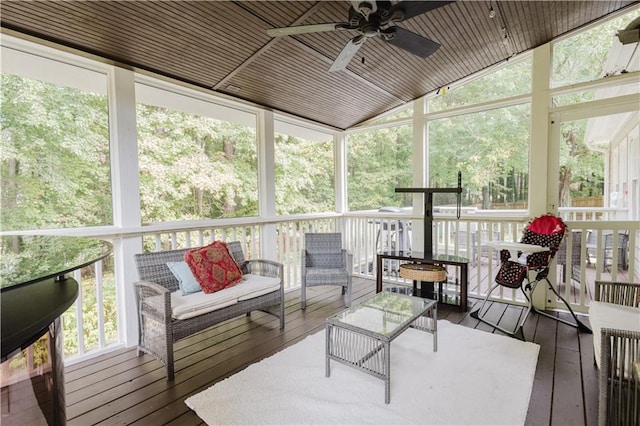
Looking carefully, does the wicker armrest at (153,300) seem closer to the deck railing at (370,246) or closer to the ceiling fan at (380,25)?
the deck railing at (370,246)

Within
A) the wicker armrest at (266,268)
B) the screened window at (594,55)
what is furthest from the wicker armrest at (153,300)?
the screened window at (594,55)

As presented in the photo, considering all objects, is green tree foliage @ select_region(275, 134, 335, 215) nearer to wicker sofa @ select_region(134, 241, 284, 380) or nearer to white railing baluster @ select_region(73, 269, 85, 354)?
wicker sofa @ select_region(134, 241, 284, 380)

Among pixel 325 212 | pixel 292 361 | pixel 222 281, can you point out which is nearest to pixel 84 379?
pixel 222 281

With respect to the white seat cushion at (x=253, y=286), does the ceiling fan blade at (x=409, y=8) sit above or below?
above

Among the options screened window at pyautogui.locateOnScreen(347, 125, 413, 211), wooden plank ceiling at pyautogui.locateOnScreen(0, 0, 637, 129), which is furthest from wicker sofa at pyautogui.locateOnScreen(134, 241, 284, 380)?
screened window at pyautogui.locateOnScreen(347, 125, 413, 211)

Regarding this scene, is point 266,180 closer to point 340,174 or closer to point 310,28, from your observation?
point 340,174

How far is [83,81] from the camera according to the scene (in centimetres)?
264

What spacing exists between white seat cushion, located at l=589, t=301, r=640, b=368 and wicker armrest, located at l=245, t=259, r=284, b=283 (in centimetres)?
250

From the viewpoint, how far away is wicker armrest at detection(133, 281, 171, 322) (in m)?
2.26

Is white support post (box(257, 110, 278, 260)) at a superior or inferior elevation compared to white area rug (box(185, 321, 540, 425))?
superior

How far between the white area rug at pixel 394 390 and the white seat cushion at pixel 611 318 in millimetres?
524

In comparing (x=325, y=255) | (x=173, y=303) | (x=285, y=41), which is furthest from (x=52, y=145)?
(x=325, y=255)

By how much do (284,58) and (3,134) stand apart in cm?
240

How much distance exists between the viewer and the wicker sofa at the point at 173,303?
229cm
